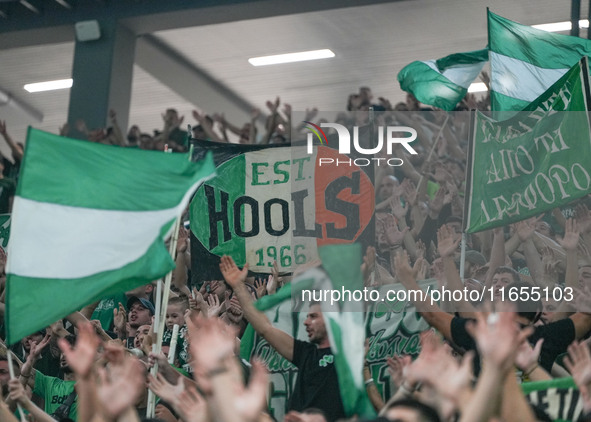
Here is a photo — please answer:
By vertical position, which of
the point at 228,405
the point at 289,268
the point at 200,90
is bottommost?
the point at 228,405

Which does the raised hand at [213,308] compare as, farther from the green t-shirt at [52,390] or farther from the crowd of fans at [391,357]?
the green t-shirt at [52,390]

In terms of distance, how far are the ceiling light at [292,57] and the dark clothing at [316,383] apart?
11428 mm

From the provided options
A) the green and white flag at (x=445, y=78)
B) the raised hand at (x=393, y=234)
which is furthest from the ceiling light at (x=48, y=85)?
the raised hand at (x=393, y=234)

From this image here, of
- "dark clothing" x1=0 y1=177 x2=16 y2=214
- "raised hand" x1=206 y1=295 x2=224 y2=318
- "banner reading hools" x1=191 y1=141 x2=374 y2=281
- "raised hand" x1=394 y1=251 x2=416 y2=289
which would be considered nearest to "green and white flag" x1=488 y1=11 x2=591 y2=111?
"banner reading hools" x1=191 y1=141 x2=374 y2=281

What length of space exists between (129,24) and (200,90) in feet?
8.85

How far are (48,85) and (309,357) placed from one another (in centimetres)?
1443

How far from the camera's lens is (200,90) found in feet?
60.7

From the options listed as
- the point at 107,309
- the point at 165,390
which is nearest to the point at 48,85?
the point at 107,309

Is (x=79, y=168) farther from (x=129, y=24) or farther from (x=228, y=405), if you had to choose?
(x=129, y=24)

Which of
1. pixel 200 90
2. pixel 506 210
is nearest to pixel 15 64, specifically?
pixel 200 90

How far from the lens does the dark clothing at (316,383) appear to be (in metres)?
5.67

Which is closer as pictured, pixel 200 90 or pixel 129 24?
pixel 129 24

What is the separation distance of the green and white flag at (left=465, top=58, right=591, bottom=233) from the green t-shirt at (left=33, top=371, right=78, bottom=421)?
307 cm

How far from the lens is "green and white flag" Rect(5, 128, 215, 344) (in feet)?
18.0
